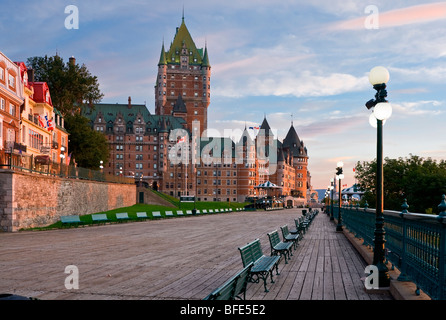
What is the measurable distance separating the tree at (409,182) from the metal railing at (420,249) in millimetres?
44801

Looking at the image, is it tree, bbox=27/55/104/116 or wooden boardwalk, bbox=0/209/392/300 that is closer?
wooden boardwalk, bbox=0/209/392/300

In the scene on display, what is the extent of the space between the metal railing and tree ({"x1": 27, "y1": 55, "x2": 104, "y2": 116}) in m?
54.5

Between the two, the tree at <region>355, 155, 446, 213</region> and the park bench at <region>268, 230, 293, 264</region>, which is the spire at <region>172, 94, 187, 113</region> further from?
the park bench at <region>268, 230, 293, 264</region>

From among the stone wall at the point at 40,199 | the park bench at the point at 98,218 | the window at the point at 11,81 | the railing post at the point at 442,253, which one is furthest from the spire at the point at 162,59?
the railing post at the point at 442,253

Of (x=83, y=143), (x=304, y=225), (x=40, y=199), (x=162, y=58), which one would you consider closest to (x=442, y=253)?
(x=304, y=225)

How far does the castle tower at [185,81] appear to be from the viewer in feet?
511

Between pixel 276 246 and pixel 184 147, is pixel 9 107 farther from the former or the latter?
pixel 184 147

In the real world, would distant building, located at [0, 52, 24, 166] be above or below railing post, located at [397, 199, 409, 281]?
above

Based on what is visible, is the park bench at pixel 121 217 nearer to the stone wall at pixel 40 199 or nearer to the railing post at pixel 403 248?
the stone wall at pixel 40 199

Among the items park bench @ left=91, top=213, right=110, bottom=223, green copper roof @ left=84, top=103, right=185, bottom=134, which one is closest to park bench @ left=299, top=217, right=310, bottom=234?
park bench @ left=91, top=213, right=110, bottom=223

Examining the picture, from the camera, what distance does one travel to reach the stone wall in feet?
84.0

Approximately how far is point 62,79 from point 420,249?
57.1 m
